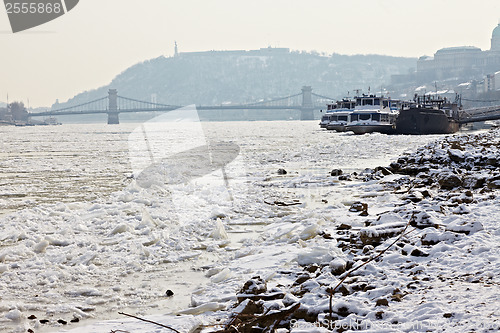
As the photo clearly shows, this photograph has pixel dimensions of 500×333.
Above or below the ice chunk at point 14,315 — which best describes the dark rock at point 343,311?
above

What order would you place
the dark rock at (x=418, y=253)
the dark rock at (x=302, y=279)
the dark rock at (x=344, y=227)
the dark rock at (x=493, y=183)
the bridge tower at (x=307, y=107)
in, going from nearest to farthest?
the dark rock at (x=302, y=279), the dark rock at (x=418, y=253), the dark rock at (x=344, y=227), the dark rock at (x=493, y=183), the bridge tower at (x=307, y=107)

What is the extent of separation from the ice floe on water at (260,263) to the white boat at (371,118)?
46.5 meters

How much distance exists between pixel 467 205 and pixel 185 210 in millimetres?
5392

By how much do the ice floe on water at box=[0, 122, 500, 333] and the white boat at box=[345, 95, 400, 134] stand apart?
153 ft

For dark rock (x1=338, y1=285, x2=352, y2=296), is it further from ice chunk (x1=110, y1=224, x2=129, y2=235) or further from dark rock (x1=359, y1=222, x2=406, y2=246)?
ice chunk (x1=110, y1=224, x2=129, y2=235)

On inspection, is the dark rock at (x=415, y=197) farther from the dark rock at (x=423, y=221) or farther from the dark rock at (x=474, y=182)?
the dark rock at (x=423, y=221)

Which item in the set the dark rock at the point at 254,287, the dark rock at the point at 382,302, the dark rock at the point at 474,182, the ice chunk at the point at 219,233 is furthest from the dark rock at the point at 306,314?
the dark rock at the point at 474,182

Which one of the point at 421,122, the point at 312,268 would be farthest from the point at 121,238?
the point at 421,122

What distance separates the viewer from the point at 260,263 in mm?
6785

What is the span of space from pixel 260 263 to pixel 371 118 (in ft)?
178

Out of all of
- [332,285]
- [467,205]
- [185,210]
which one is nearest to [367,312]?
[332,285]

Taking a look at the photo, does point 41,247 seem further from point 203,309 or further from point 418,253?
point 418,253

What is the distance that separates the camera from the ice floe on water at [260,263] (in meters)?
4.61

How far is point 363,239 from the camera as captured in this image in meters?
7.01
